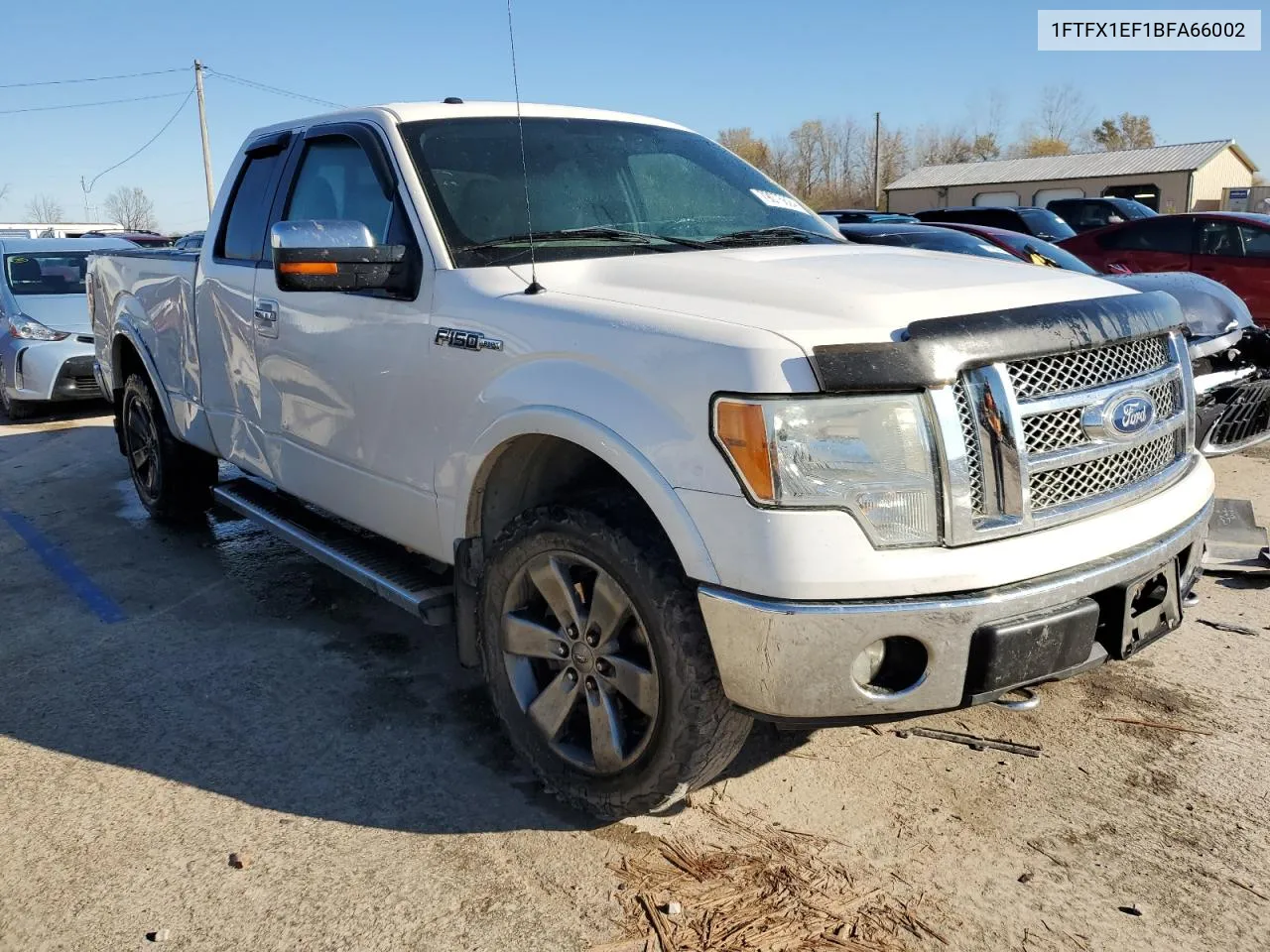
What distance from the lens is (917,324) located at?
7.73 feet

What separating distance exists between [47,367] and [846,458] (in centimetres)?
968

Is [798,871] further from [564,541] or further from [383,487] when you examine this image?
[383,487]

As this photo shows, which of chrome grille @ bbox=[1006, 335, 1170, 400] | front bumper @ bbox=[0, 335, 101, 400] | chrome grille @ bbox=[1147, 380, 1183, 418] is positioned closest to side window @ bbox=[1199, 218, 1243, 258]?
chrome grille @ bbox=[1147, 380, 1183, 418]

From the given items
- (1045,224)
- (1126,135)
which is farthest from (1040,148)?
(1045,224)

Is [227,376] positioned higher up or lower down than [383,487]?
higher up

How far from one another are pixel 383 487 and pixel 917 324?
6.38ft

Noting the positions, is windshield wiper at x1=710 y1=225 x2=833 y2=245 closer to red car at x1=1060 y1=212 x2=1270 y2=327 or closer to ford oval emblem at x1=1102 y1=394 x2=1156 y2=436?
ford oval emblem at x1=1102 y1=394 x2=1156 y2=436

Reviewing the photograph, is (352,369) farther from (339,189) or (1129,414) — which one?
(1129,414)

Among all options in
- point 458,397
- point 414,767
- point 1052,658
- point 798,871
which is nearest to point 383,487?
point 458,397

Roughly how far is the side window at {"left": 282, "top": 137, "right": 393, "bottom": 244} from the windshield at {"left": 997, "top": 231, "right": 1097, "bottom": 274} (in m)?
6.70

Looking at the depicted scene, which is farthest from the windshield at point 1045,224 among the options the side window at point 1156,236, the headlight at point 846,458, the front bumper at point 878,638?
the headlight at point 846,458

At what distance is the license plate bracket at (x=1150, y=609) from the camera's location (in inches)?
98.7

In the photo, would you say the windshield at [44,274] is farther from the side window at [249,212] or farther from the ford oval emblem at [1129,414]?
the ford oval emblem at [1129,414]

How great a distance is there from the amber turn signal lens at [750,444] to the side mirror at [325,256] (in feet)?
4.82
